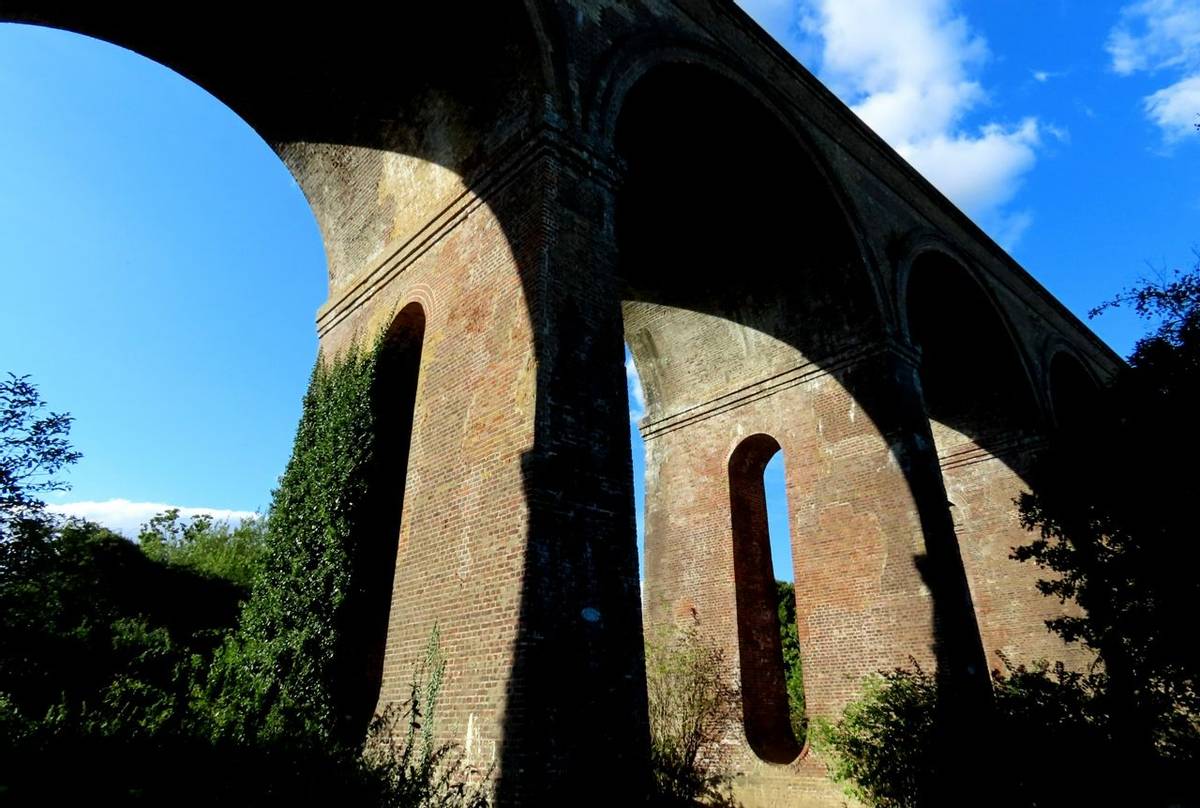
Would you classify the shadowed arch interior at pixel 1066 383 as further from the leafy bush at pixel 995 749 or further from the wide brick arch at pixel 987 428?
the leafy bush at pixel 995 749

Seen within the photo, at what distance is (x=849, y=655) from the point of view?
11117mm

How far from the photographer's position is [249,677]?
8.23 meters

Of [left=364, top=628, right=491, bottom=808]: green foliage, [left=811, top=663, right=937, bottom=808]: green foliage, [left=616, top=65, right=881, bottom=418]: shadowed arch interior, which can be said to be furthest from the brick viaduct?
[left=811, top=663, right=937, bottom=808]: green foliage

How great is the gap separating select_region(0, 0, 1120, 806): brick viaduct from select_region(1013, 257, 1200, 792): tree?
66.7 inches

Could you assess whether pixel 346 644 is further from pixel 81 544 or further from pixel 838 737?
pixel 81 544

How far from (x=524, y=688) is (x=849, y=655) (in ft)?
23.6

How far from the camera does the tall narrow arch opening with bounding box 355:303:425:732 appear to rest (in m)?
8.41

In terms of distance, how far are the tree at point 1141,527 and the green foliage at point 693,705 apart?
16.5 ft

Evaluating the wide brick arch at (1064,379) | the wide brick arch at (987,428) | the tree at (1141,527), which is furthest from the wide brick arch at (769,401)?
the wide brick arch at (1064,379)

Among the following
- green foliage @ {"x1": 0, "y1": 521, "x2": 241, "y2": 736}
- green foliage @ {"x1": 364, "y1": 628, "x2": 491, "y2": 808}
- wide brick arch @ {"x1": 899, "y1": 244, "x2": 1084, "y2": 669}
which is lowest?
green foliage @ {"x1": 364, "y1": 628, "x2": 491, "y2": 808}

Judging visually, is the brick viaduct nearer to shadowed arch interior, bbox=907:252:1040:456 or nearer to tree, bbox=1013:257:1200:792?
shadowed arch interior, bbox=907:252:1040:456

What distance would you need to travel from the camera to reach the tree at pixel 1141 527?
9.70 meters

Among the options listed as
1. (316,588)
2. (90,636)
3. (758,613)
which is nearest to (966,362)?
(758,613)

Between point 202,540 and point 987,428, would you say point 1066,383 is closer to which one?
Answer: point 987,428
